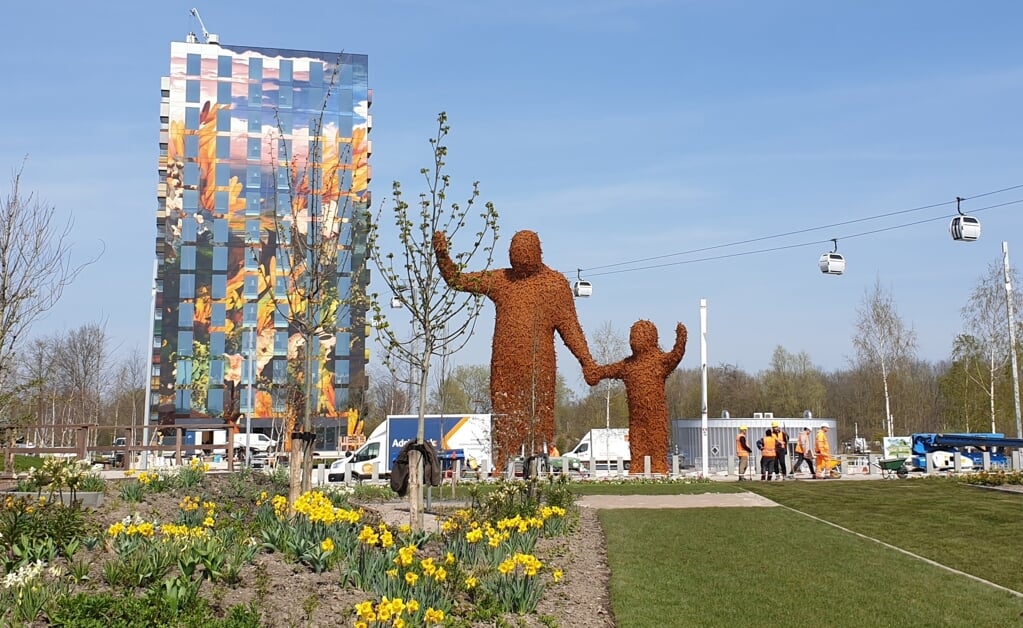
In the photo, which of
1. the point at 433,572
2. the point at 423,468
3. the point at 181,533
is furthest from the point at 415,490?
the point at 433,572

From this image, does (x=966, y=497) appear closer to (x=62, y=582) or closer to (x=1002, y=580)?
(x=1002, y=580)

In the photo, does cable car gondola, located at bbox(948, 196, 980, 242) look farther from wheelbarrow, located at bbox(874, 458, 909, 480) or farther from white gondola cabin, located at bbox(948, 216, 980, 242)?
wheelbarrow, located at bbox(874, 458, 909, 480)

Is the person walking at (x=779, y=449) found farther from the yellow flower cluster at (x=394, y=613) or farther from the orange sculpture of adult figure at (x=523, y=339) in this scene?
the yellow flower cluster at (x=394, y=613)

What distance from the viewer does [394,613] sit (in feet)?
20.9

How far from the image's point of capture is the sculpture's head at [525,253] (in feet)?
97.5

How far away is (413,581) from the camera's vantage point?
23.6 ft

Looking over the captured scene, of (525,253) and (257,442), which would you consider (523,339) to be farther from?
(257,442)

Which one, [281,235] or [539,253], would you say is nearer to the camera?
[281,235]

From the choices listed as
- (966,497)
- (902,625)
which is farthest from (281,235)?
(966,497)

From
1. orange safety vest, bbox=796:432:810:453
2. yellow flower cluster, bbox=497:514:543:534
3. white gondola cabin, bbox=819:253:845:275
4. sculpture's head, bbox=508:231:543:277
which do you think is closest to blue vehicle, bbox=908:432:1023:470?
orange safety vest, bbox=796:432:810:453

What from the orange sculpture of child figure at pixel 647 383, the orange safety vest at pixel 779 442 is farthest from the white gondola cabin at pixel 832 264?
the orange sculpture of child figure at pixel 647 383

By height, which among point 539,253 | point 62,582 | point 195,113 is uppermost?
point 195,113

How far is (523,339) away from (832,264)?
9739 millimetres

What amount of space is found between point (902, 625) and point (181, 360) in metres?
71.8
